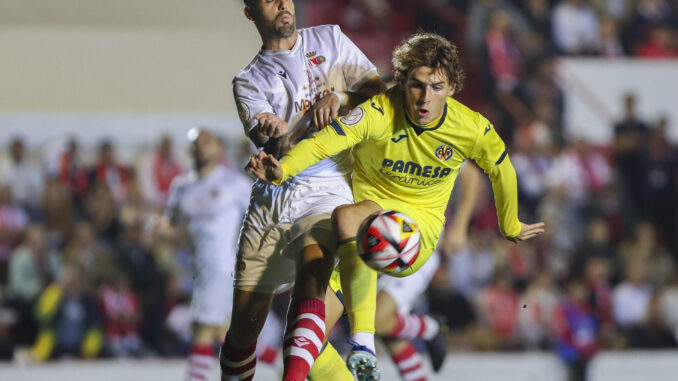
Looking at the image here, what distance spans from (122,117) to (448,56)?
766 centimetres

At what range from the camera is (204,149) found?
313 inches

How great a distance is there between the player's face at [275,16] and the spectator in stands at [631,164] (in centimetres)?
799

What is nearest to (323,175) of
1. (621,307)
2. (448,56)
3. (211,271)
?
(448,56)

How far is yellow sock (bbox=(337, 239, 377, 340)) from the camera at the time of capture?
4.48 metres

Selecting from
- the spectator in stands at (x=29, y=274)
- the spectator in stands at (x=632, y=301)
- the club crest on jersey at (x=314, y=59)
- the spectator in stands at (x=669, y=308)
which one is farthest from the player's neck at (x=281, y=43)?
the spectator in stands at (x=669, y=308)

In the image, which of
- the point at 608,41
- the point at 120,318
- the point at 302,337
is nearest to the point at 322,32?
the point at 302,337

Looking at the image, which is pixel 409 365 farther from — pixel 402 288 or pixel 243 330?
pixel 243 330

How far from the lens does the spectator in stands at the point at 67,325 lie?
918 centimetres

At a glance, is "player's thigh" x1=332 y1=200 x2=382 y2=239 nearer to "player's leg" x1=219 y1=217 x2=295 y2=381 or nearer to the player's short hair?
"player's leg" x1=219 y1=217 x2=295 y2=381

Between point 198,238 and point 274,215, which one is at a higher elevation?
point 274,215

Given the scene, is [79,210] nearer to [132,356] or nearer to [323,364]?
[132,356]

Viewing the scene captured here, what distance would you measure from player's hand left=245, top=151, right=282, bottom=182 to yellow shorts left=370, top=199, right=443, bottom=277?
671mm

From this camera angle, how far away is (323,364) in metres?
5.02

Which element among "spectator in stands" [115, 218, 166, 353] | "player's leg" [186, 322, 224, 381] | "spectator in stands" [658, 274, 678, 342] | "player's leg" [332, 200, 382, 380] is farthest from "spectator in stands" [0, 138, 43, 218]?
"spectator in stands" [658, 274, 678, 342]
